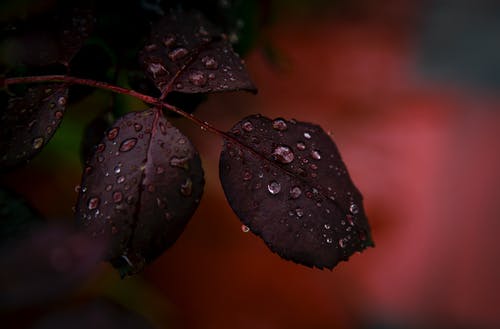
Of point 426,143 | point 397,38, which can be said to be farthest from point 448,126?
point 397,38

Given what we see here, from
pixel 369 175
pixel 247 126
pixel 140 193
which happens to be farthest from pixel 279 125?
pixel 369 175

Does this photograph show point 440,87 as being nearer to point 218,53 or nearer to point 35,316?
point 218,53

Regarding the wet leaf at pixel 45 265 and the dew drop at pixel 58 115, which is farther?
the dew drop at pixel 58 115

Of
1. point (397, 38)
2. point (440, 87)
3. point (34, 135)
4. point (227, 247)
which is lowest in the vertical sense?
point (34, 135)

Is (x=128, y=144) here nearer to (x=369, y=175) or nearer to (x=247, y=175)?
(x=247, y=175)

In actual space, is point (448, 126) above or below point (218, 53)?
above

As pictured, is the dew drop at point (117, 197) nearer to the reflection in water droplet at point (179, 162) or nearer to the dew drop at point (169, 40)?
the reflection in water droplet at point (179, 162)

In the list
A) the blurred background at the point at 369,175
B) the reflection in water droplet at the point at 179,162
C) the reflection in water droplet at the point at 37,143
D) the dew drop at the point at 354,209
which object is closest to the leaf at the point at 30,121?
the reflection in water droplet at the point at 37,143
